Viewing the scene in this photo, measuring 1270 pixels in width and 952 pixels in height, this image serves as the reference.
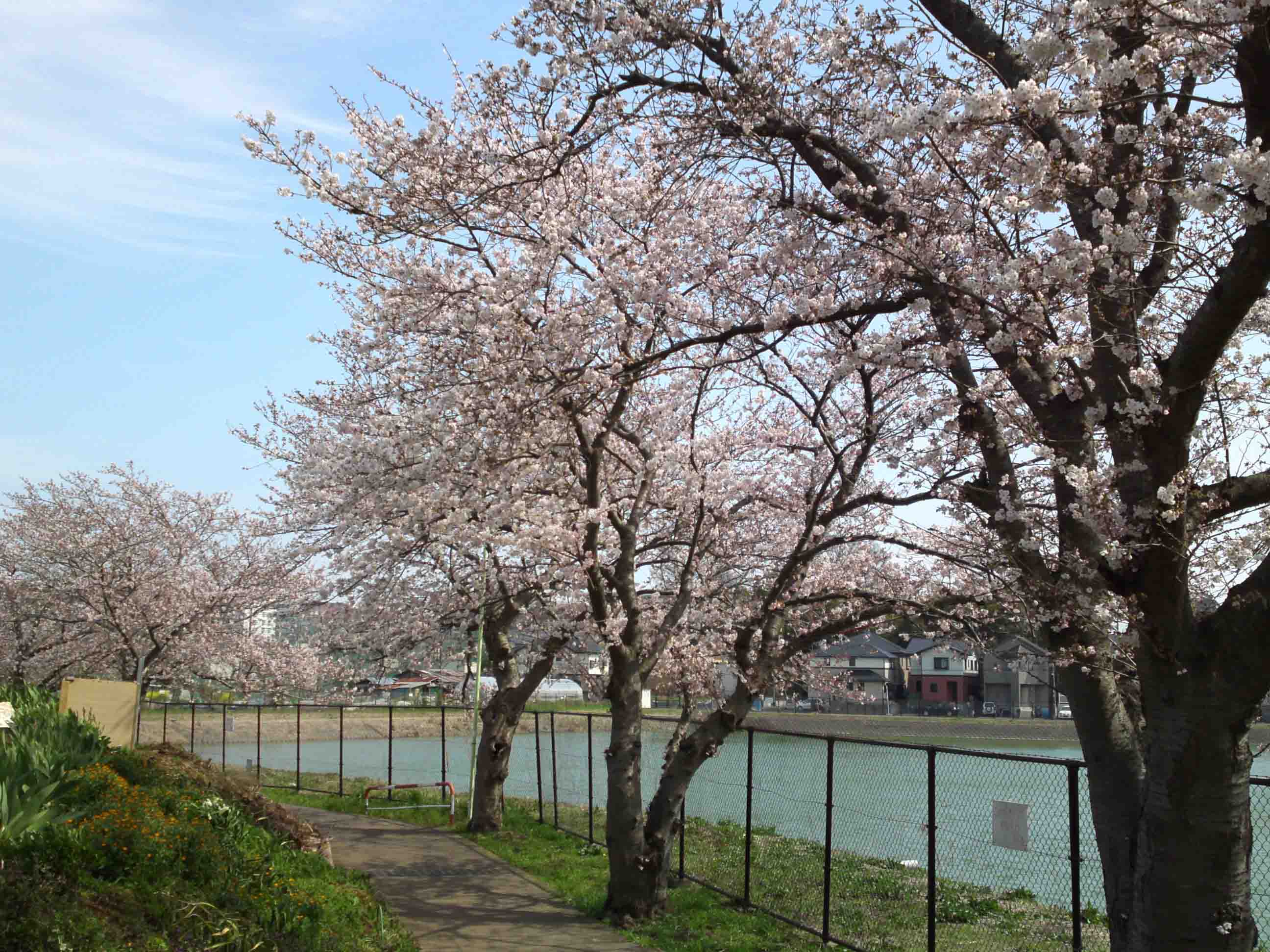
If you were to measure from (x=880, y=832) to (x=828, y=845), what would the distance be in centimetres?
560

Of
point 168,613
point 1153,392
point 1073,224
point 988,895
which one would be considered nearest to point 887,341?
point 1073,224

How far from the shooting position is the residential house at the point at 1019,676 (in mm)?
9750

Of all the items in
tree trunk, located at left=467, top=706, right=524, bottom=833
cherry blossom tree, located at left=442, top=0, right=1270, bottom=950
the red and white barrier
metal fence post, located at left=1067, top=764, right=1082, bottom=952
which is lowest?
the red and white barrier

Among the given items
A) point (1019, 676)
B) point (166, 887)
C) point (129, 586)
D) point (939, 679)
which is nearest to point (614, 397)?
point (166, 887)

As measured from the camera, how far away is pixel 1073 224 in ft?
20.2

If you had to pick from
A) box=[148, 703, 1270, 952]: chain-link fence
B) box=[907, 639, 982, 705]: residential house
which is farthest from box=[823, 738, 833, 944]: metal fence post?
box=[907, 639, 982, 705]: residential house

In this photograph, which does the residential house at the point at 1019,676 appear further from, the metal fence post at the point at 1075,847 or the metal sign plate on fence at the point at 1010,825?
the metal sign plate on fence at the point at 1010,825

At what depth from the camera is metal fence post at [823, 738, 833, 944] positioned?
8969 mm

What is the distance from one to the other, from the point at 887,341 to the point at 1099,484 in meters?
2.11

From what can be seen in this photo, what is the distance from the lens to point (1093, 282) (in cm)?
570

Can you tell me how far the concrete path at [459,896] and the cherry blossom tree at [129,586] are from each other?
822 centimetres

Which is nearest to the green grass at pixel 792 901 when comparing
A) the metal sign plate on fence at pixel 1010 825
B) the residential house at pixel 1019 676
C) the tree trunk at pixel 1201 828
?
the metal sign plate on fence at pixel 1010 825

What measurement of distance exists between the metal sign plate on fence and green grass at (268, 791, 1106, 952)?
1.47 m

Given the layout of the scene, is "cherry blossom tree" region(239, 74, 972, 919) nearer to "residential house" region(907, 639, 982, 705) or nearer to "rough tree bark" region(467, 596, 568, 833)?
"rough tree bark" region(467, 596, 568, 833)
